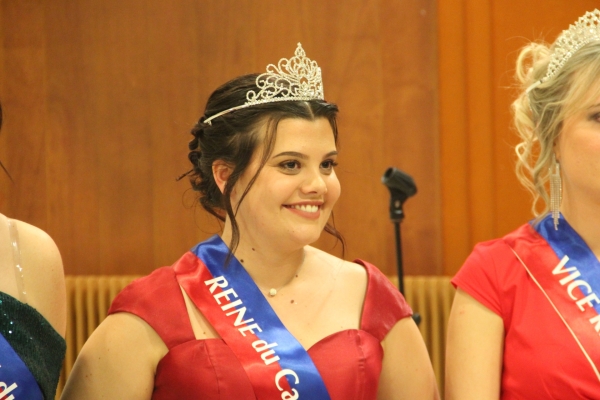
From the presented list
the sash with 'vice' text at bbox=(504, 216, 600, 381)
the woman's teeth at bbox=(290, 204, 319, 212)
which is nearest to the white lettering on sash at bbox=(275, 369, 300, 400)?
the woman's teeth at bbox=(290, 204, 319, 212)

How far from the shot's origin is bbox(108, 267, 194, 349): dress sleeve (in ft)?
5.73

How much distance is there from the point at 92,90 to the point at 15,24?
1.76 feet

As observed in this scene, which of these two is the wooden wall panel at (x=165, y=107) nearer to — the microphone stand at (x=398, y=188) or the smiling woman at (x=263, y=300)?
the microphone stand at (x=398, y=188)

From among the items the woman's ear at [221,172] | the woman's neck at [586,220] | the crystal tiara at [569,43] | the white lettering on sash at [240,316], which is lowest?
the white lettering on sash at [240,316]

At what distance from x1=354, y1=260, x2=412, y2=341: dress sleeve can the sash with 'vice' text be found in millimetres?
298

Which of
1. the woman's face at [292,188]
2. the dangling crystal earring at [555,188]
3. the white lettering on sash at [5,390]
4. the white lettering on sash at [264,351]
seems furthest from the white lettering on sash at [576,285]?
the white lettering on sash at [5,390]

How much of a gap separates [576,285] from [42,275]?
1.16m

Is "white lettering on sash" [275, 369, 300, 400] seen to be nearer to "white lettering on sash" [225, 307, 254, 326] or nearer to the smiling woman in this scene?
the smiling woman

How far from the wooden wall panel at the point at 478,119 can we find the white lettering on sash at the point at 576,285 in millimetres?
1928

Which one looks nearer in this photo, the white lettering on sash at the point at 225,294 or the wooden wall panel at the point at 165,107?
the white lettering on sash at the point at 225,294

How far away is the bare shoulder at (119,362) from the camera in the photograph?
172 centimetres

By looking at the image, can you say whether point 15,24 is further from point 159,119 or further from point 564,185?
point 564,185

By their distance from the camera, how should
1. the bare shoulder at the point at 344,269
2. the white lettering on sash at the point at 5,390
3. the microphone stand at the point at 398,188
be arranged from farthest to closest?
the microphone stand at the point at 398,188
the bare shoulder at the point at 344,269
the white lettering on sash at the point at 5,390

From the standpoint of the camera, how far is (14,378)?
1533 millimetres
